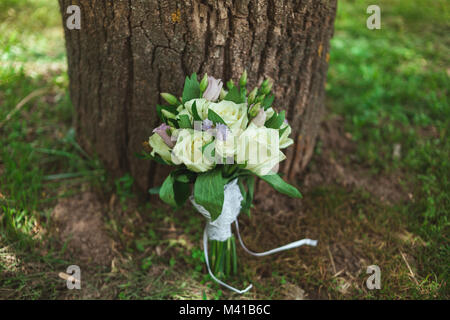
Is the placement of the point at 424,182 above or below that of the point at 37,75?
below

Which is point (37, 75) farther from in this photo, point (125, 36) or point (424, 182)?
point (424, 182)

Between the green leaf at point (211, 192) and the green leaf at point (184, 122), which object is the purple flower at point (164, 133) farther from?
the green leaf at point (211, 192)

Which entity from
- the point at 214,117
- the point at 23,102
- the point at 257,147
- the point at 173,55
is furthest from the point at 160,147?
the point at 23,102

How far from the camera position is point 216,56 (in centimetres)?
182

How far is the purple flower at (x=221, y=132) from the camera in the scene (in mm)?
1396

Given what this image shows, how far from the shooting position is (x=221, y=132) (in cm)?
140

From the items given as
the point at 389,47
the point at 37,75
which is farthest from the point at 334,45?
the point at 37,75

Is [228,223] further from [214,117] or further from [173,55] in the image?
[173,55]

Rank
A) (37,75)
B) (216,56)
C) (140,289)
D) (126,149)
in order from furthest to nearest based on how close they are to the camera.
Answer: (37,75)
(126,149)
(140,289)
(216,56)

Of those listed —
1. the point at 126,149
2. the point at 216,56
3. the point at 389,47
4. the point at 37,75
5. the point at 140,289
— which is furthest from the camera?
the point at 389,47

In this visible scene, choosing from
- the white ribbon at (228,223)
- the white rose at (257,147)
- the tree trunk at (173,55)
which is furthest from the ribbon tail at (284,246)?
the white rose at (257,147)

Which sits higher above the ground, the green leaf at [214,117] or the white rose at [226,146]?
the green leaf at [214,117]

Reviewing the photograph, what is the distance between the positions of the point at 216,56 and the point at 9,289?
158cm

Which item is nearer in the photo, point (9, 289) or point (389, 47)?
point (9, 289)
